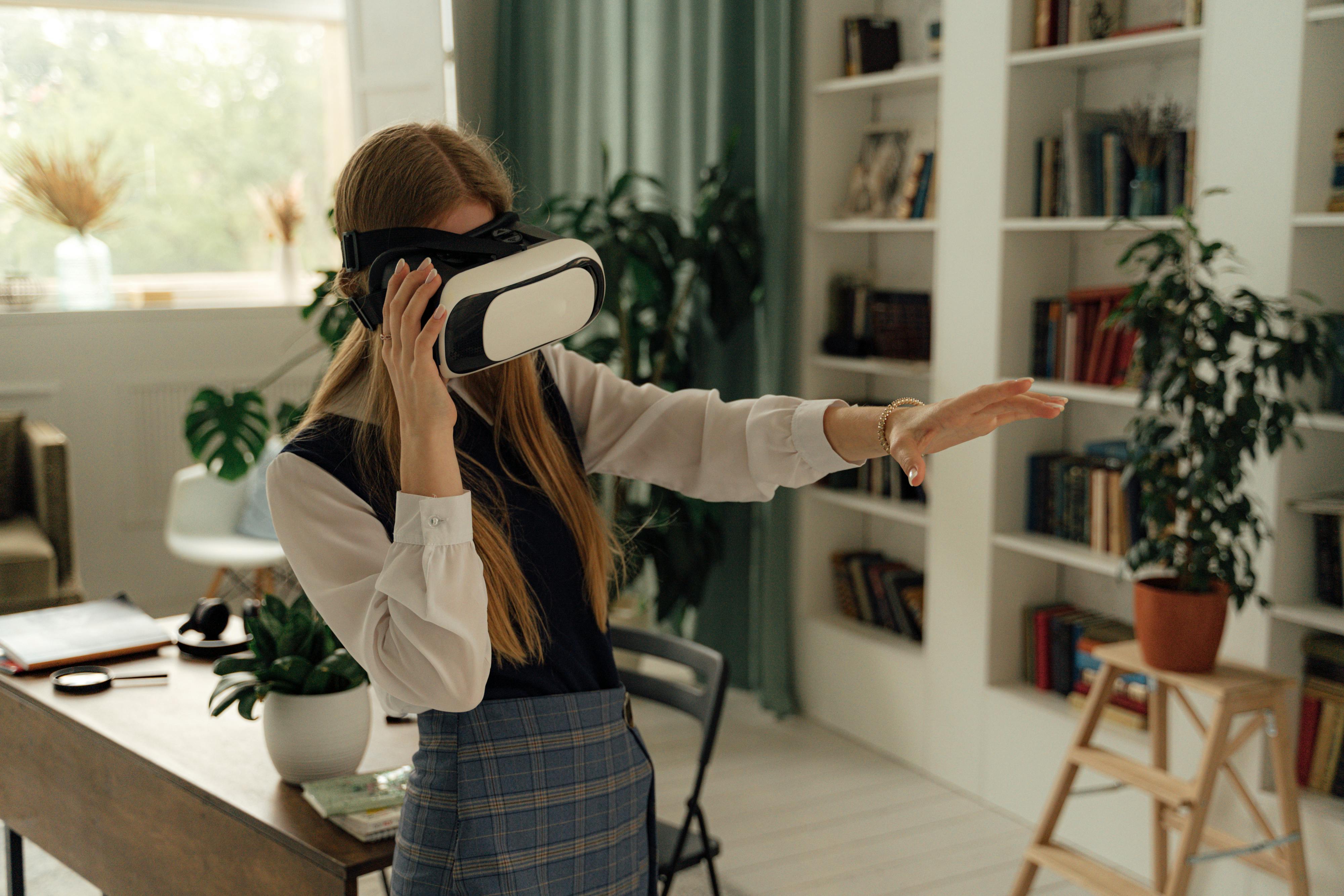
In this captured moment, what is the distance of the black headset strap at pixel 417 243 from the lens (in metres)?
1.17

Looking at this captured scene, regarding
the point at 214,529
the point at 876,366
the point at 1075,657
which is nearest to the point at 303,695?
the point at 1075,657

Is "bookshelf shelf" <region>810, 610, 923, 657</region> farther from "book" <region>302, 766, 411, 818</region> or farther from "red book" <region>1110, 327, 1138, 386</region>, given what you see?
"book" <region>302, 766, 411, 818</region>

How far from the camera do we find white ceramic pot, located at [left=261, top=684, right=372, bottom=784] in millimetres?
1733

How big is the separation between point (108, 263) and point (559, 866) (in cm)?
462

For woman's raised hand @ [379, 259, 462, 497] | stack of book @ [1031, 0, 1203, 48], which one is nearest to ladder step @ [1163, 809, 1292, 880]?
stack of book @ [1031, 0, 1203, 48]

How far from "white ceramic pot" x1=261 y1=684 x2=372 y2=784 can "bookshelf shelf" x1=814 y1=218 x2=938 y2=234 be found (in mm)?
2304

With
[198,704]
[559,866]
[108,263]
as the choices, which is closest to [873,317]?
[198,704]

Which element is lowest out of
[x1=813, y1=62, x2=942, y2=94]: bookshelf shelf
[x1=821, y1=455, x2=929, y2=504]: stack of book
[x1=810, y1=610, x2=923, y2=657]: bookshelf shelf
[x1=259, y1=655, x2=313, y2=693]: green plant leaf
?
[x1=810, y1=610, x2=923, y2=657]: bookshelf shelf

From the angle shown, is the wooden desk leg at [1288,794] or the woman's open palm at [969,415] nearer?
the woman's open palm at [969,415]

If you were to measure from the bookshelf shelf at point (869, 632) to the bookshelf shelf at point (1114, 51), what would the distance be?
5.62ft

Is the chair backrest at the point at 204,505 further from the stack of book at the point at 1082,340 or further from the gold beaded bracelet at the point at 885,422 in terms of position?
the gold beaded bracelet at the point at 885,422

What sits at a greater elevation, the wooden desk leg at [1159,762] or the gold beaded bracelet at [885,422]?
the gold beaded bracelet at [885,422]

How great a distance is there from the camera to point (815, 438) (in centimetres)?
134

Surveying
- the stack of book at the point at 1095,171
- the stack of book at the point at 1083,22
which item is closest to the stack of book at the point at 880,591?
the stack of book at the point at 1095,171
